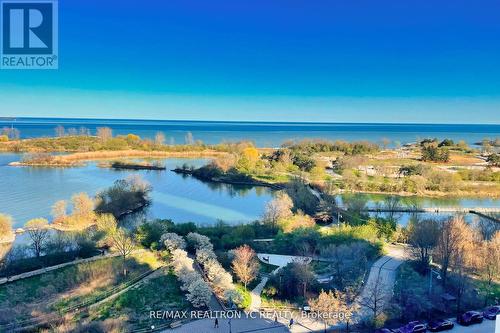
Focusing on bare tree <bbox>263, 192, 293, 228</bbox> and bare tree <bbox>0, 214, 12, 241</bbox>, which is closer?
bare tree <bbox>0, 214, 12, 241</bbox>

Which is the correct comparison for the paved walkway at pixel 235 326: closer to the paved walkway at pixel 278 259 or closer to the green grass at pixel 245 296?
the green grass at pixel 245 296

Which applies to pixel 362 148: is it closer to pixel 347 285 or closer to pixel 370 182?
pixel 370 182

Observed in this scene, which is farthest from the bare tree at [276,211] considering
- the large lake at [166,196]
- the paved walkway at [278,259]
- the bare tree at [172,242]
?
the bare tree at [172,242]

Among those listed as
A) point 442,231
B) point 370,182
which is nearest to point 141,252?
point 442,231

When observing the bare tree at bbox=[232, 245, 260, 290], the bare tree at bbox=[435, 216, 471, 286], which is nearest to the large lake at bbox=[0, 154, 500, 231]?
the bare tree at bbox=[232, 245, 260, 290]

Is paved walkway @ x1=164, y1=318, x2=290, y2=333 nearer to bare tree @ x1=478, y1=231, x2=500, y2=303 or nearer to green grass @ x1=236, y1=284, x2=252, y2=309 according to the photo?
green grass @ x1=236, y1=284, x2=252, y2=309
